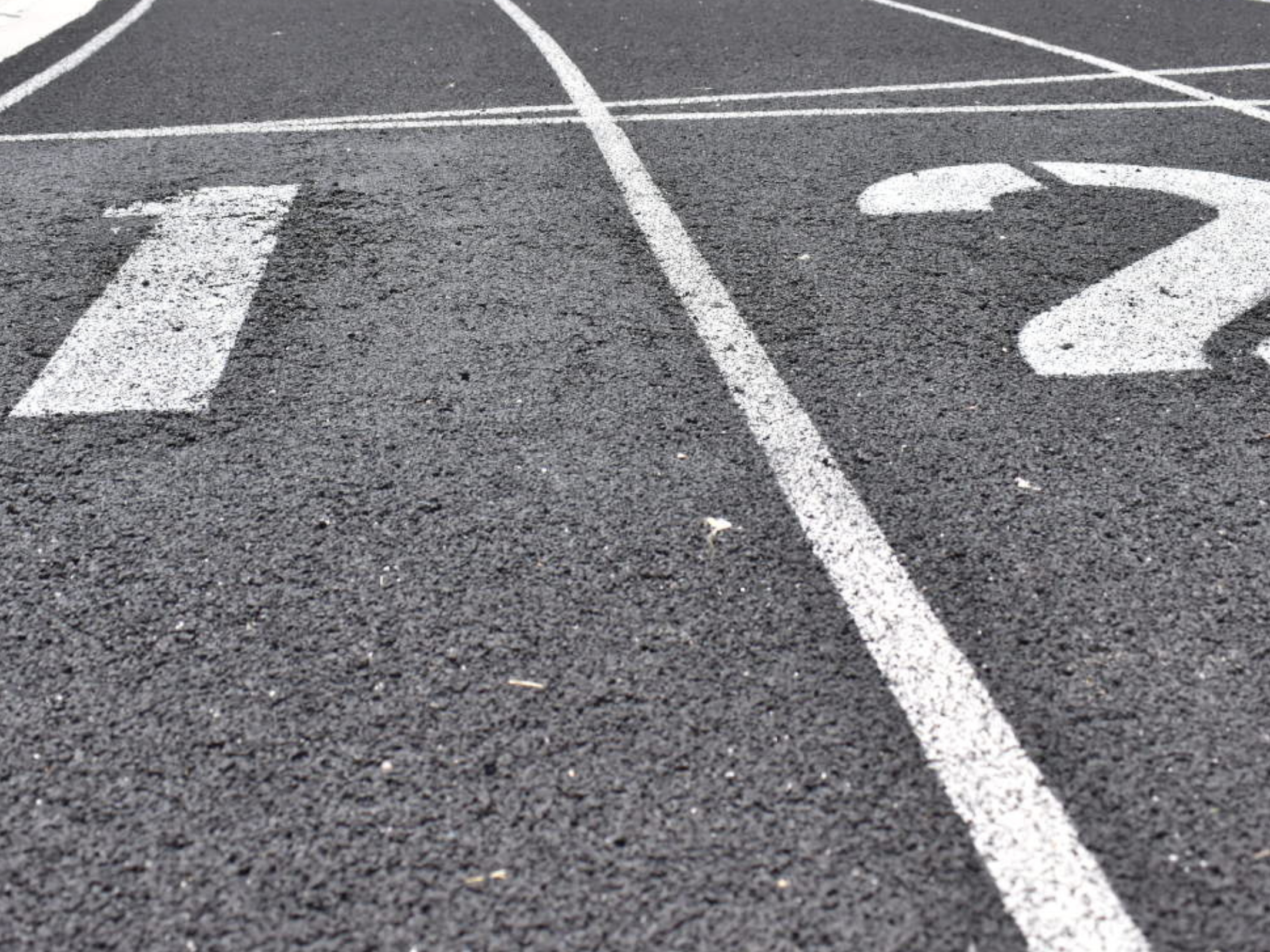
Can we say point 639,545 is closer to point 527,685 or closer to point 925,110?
point 527,685

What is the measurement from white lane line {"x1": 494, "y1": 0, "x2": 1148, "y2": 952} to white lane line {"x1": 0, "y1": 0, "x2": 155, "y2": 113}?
556cm

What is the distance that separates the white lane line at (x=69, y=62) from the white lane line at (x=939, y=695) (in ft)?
18.2

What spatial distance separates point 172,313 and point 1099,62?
6.41 metres

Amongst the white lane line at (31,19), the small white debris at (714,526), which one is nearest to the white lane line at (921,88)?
the small white debris at (714,526)

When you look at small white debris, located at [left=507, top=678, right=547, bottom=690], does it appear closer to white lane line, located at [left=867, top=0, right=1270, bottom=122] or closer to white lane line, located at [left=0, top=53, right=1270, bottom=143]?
white lane line, located at [left=0, top=53, right=1270, bottom=143]

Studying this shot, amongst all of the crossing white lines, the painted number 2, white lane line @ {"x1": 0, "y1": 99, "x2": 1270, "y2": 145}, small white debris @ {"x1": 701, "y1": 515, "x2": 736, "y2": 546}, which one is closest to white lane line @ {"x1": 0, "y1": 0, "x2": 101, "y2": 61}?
white lane line @ {"x1": 0, "y1": 99, "x2": 1270, "y2": 145}

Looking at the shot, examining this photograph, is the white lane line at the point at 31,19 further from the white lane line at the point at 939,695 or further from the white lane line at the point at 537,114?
the white lane line at the point at 939,695

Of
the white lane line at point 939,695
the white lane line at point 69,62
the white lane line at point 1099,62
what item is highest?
the white lane line at point 69,62

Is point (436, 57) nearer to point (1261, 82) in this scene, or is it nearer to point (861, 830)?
point (1261, 82)

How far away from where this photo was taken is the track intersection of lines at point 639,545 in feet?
7.30

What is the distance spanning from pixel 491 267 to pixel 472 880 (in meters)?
3.15

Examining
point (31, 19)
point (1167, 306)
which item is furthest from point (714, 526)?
point (31, 19)

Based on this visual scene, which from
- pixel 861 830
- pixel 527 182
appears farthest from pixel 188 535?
pixel 527 182

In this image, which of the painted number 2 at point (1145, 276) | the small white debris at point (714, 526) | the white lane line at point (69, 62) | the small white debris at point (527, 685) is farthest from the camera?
the white lane line at point (69, 62)
